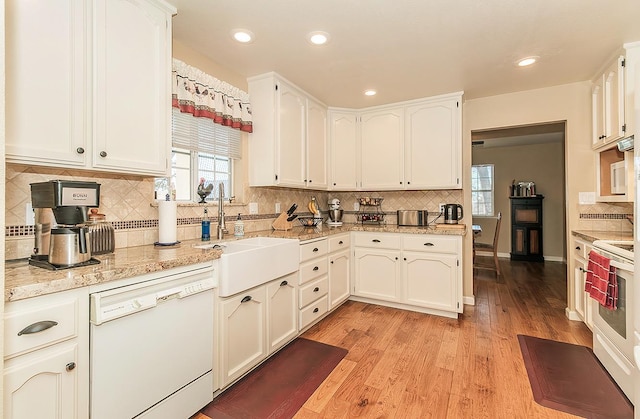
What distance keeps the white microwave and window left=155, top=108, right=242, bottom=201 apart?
327 cm

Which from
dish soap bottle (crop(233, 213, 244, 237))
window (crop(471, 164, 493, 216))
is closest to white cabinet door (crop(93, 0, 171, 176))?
dish soap bottle (crop(233, 213, 244, 237))

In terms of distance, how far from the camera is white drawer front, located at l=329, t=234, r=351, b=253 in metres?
3.06

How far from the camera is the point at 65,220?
51.5 inches

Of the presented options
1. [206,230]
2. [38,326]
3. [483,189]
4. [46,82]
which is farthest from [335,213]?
[483,189]

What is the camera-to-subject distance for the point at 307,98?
3.28 meters

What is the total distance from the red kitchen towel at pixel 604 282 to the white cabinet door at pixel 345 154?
2.37m

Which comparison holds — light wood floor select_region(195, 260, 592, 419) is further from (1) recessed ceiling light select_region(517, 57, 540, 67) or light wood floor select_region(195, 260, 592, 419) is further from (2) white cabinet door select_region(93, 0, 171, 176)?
(1) recessed ceiling light select_region(517, 57, 540, 67)

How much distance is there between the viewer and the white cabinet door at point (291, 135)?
9.42ft

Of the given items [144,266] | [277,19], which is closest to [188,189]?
[144,266]

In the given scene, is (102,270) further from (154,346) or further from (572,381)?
(572,381)

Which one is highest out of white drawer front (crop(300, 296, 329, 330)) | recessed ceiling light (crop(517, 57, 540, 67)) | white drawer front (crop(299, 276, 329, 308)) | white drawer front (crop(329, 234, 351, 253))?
recessed ceiling light (crop(517, 57, 540, 67))

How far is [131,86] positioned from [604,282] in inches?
124

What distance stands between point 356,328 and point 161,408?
5.72 feet

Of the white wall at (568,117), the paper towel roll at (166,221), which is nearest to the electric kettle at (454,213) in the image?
the white wall at (568,117)
